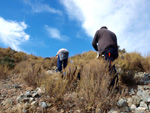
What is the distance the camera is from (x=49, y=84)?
9.34 feet

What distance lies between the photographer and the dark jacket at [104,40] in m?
3.23

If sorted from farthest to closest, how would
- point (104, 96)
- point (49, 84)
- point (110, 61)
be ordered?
point (110, 61), point (49, 84), point (104, 96)

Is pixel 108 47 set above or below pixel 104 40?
below

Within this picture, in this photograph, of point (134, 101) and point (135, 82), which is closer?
point (134, 101)

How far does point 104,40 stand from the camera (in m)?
3.36

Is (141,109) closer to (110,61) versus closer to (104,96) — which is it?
(104,96)

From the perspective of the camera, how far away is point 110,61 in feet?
10.4

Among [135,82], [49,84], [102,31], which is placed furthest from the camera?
[135,82]

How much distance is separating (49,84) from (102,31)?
2.15m

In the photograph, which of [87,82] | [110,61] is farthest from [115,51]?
[87,82]

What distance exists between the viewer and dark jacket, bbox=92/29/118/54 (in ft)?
10.6

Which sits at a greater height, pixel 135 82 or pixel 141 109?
pixel 135 82

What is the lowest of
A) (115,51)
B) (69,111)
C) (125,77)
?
(69,111)

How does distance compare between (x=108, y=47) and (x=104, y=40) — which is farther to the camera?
(x=104, y=40)
